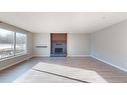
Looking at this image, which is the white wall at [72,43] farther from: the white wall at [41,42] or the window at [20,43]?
the window at [20,43]

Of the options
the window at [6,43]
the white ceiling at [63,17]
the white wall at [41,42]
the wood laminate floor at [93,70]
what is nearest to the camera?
the wood laminate floor at [93,70]

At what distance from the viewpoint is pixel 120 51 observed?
547cm

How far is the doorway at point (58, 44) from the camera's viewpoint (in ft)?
35.7

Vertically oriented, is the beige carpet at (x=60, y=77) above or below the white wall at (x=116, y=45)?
below

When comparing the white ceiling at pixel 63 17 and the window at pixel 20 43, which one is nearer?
the white ceiling at pixel 63 17

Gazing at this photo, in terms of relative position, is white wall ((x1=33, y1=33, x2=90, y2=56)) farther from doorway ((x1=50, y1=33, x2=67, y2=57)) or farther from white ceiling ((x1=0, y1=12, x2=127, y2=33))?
white ceiling ((x1=0, y1=12, x2=127, y2=33))

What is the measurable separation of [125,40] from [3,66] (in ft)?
16.2

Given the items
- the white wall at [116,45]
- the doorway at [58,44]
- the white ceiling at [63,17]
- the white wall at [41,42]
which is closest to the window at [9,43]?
the white ceiling at [63,17]

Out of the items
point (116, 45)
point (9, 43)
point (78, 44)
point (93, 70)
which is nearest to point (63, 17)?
point (93, 70)

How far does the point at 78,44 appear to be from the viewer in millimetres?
10852

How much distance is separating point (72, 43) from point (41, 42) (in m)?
2.50

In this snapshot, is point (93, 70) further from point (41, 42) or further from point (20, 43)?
point (41, 42)
